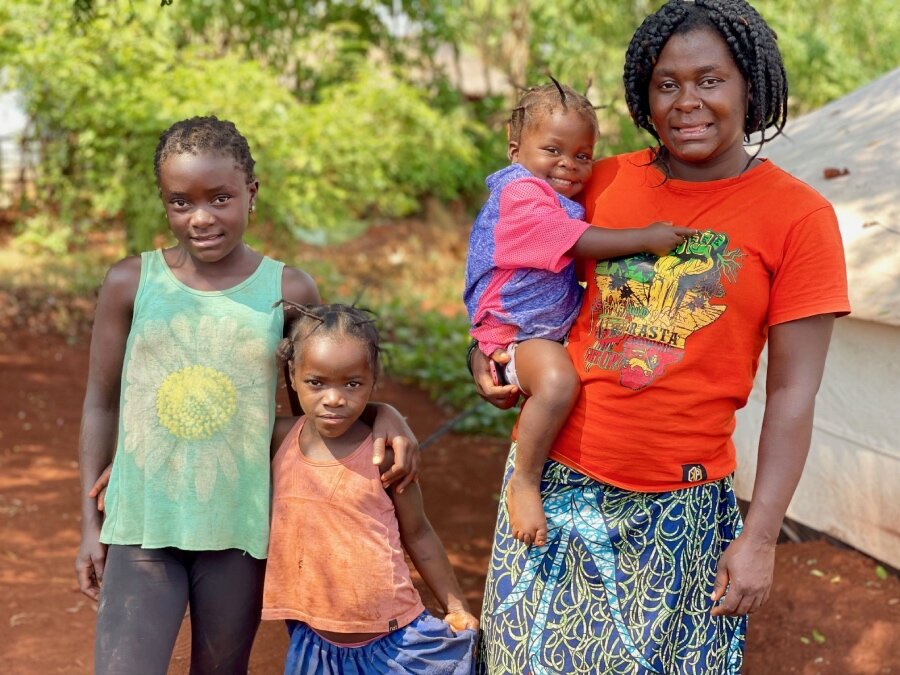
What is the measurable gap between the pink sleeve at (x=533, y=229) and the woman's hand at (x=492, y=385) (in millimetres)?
213

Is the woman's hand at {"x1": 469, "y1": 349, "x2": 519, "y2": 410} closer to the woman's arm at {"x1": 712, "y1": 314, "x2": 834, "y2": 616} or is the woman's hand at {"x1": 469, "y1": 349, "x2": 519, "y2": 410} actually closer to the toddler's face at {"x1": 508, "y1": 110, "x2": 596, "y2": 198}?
the toddler's face at {"x1": 508, "y1": 110, "x2": 596, "y2": 198}

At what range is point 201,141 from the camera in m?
2.33

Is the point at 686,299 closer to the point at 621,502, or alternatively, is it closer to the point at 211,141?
the point at 621,502

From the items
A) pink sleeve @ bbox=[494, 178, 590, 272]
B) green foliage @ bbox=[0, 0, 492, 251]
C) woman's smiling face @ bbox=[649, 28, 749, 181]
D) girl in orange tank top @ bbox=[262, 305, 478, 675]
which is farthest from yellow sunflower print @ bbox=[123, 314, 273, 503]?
green foliage @ bbox=[0, 0, 492, 251]

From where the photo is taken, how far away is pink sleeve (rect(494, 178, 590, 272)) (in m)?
2.22

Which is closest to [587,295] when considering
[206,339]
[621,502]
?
[621,502]

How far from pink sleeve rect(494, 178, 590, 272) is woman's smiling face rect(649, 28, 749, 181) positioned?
277mm

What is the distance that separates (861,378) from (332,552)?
235 centimetres

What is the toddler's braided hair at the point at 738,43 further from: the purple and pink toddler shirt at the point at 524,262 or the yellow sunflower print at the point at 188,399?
the yellow sunflower print at the point at 188,399

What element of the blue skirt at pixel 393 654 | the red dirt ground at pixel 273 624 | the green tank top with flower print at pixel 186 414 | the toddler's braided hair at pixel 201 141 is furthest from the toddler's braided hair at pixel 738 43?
the red dirt ground at pixel 273 624

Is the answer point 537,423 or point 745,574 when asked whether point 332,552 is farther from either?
point 745,574

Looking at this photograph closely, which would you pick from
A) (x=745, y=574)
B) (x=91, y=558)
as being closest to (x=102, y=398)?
(x=91, y=558)

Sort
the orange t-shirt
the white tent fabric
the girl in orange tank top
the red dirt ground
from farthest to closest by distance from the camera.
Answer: the white tent fabric < the red dirt ground < the girl in orange tank top < the orange t-shirt

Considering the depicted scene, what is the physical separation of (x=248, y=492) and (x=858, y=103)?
11.8 ft
